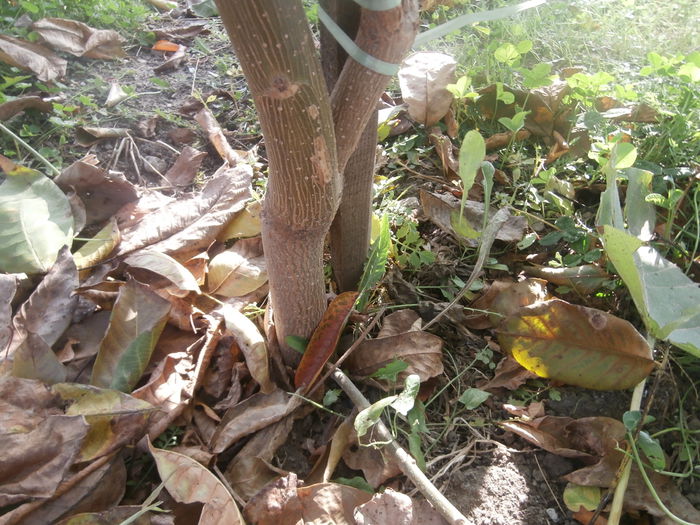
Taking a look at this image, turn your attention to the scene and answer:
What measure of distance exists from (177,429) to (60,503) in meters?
0.22

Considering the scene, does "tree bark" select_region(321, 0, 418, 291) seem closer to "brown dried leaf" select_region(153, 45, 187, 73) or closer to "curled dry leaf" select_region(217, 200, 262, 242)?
"curled dry leaf" select_region(217, 200, 262, 242)

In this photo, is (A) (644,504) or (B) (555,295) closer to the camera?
(A) (644,504)

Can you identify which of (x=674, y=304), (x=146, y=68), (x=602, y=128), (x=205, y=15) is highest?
(x=205, y=15)

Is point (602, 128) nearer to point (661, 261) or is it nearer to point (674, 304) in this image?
point (661, 261)

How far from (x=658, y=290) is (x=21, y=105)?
1.87 meters

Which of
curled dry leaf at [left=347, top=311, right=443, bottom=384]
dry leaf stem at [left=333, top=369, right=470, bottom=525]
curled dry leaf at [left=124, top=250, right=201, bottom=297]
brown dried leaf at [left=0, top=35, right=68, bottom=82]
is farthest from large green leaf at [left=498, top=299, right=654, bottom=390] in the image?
brown dried leaf at [left=0, top=35, right=68, bottom=82]

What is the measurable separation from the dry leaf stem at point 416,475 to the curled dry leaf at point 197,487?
279 mm

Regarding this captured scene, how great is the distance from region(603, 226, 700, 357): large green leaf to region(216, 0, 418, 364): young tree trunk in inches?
20.6

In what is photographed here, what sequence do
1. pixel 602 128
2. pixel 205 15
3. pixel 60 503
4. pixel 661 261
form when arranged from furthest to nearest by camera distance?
pixel 205 15
pixel 602 128
pixel 661 261
pixel 60 503

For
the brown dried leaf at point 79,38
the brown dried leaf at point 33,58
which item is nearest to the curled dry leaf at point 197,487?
the brown dried leaf at point 33,58

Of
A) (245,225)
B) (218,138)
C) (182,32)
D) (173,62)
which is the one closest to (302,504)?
(245,225)

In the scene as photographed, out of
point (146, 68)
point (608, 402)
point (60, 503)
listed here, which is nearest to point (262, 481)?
point (60, 503)

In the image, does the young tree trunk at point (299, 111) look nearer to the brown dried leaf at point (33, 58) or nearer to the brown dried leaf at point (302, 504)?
the brown dried leaf at point (302, 504)

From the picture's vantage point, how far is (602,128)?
5.22 feet
